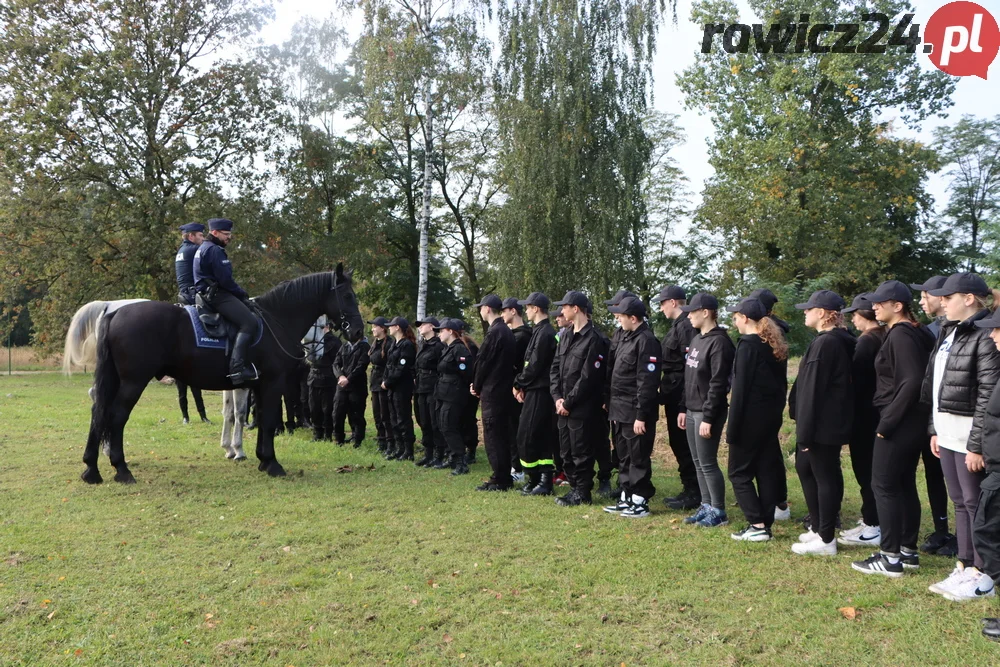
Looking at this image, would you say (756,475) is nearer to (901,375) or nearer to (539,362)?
(901,375)

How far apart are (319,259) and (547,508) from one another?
73.0 feet

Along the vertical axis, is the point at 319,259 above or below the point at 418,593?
above

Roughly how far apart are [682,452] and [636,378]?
125 centimetres

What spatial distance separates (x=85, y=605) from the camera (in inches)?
181

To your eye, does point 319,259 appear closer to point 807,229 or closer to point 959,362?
point 807,229

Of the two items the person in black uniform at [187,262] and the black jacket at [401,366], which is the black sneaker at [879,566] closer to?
the black jacket at [401,366]

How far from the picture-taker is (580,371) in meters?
7.33

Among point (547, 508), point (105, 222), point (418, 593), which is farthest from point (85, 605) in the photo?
point (105, 222)

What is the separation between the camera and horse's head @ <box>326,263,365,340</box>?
30.8 ft

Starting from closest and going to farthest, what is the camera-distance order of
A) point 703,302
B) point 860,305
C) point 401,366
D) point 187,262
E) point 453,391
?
point 860,305 < point 703,302 < point 187,262 < point 453,391 < point 401,366

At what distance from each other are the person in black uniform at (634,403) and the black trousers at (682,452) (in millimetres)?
699

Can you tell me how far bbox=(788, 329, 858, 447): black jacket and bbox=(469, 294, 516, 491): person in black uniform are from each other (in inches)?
Result: 141

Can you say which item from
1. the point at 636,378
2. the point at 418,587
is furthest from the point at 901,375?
the point at 418,587

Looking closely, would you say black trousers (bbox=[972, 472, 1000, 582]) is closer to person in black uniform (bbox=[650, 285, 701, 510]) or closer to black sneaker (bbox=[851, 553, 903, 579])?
black sneaker (bbox=[851, 553, 903, 579])
